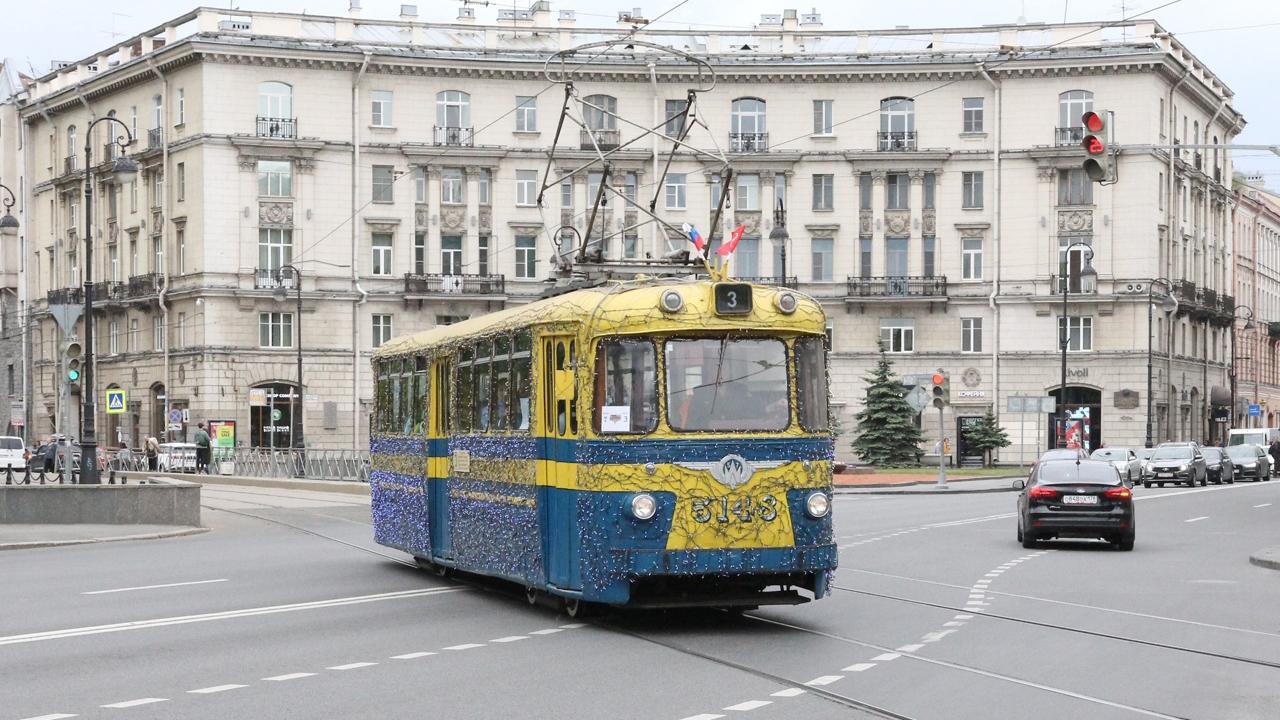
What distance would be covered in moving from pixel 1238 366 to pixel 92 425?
7236cm

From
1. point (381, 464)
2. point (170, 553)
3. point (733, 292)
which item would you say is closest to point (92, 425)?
point (170, 553)

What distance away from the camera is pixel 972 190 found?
240 feet

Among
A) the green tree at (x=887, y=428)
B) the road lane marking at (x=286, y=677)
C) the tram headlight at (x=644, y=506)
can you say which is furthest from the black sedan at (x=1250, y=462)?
the road lane marking at (x=286, y=677)

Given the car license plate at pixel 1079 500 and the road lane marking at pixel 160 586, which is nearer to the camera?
the road lane marking at pixel 160 586

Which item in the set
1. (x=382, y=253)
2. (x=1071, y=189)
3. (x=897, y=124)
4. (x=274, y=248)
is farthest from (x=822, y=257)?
(x=274, y=248)

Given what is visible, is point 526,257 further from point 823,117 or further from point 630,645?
point 630,645

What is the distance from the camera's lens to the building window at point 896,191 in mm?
73250

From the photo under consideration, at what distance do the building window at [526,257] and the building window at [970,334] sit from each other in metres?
17.5

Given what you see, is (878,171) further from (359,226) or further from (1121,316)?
(359,226)

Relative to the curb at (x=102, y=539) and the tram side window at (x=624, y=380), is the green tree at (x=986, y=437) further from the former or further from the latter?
the tram side window at (x=624, y=380)

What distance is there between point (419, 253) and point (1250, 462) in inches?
1279

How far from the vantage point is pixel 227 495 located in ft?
149

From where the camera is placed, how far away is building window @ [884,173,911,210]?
73.2 meters

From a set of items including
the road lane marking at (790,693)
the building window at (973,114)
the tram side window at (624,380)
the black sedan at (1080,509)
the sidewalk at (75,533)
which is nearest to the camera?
the road lane marking at (790,693)
